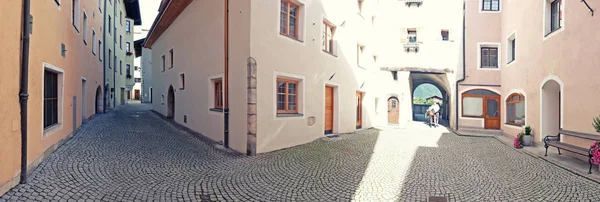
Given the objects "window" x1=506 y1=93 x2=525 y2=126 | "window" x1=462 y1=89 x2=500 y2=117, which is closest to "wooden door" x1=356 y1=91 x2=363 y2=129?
"window" x1=462 y1=89 x2=500 y2=117

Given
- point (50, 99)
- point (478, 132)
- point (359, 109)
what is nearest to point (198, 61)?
point (50, 99)

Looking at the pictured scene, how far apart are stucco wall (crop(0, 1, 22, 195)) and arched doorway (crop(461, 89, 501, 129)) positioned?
1561 centimetres

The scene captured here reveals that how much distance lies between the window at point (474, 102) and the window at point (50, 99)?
15.5m

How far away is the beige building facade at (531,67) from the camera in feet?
22.7

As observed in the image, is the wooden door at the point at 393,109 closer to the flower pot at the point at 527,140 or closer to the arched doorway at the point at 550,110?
the flower pot at the point at 527,140

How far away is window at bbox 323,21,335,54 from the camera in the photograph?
34.2ft

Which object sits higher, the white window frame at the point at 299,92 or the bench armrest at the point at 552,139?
the white window frame at the point at 299,92

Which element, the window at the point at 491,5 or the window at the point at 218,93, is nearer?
the window at the point at 218,93

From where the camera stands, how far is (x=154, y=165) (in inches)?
232

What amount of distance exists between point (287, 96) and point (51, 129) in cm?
540

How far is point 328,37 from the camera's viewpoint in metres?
10.7

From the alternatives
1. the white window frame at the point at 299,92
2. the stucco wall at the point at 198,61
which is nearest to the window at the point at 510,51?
the white window frame at the point at 299,92

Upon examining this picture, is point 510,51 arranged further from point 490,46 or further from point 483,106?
point 483,106

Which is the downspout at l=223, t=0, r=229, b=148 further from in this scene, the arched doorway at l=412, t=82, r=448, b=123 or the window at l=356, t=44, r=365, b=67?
the arched doorway at l=412, t=82, r=448, b=123
